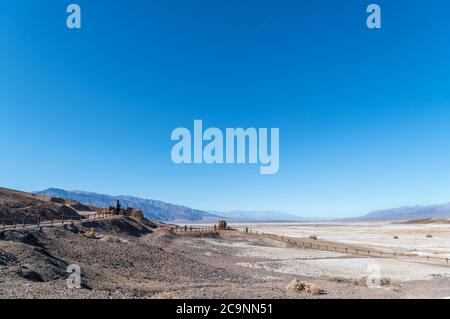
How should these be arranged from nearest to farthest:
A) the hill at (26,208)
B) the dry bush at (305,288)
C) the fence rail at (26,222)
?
the dry bush at (305,288), the fence rail at (26,222), the hill at (26,208)

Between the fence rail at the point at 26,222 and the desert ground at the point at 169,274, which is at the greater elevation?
the fence rail at the point at 26,222

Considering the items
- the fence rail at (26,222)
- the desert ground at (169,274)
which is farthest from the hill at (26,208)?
the desert ground at (169,274)

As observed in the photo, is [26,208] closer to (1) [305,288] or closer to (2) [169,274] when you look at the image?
(2) [169,274]

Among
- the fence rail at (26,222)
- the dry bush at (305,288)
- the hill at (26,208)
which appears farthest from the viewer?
the hill at (26,208)

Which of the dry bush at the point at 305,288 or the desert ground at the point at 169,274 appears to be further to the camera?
the dry bush at the point at 305,288

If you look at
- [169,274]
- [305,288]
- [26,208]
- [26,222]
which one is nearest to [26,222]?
[26,222]

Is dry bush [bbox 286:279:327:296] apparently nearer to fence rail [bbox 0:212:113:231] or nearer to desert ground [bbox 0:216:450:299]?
desert ground [bbox 0:216:450:299]

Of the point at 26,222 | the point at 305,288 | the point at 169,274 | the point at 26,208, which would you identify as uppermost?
the point at 26,208

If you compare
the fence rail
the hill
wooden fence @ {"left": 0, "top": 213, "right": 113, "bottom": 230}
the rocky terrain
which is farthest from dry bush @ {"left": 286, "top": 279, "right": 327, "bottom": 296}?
the hill

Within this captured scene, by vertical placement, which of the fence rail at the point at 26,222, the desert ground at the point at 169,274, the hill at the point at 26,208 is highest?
the hill at the point at 26,208

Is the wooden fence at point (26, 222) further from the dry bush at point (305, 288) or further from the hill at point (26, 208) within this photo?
the dry bush at point (305, 288)

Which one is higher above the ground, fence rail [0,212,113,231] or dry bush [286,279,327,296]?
fence rail [0,212,113,231]
